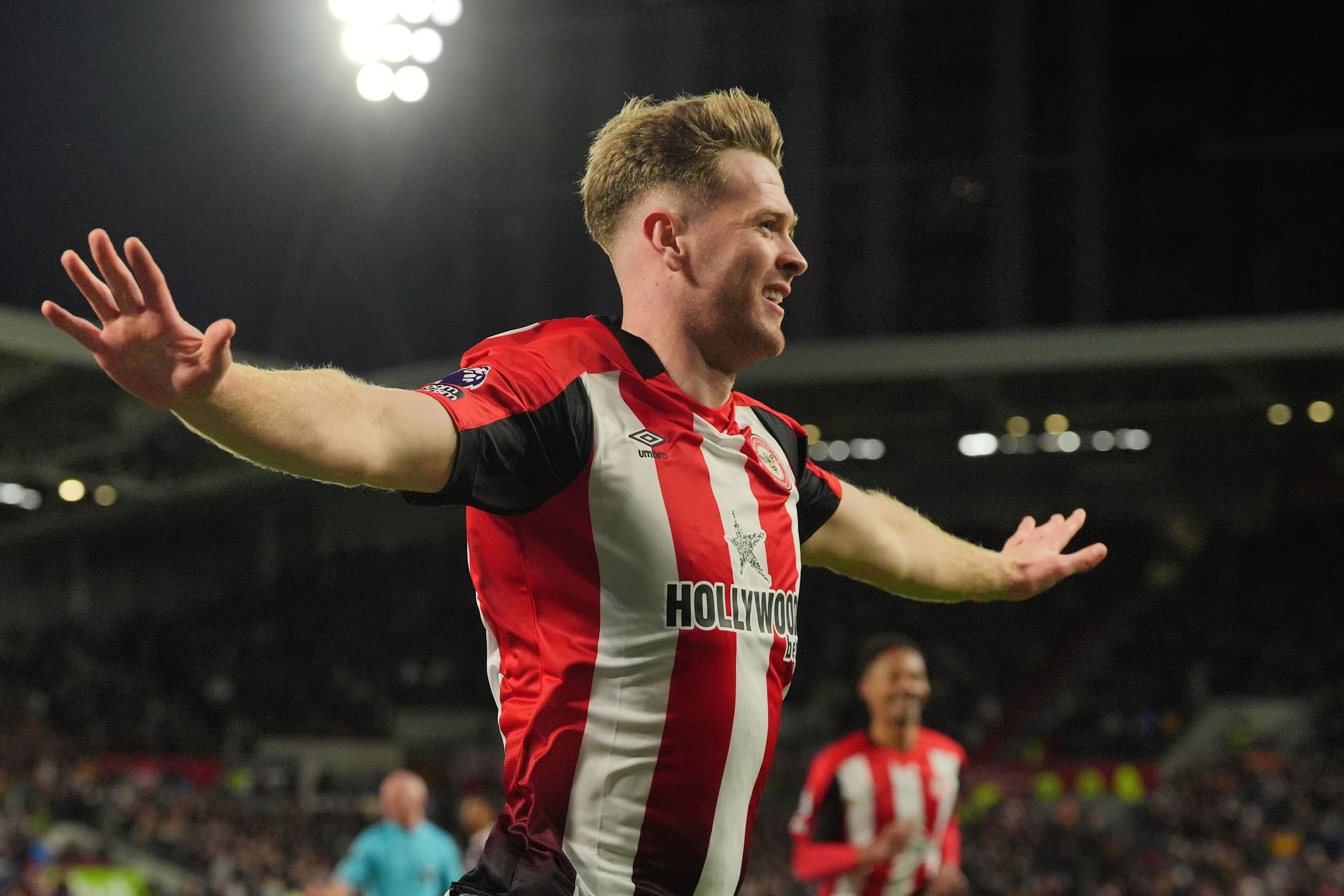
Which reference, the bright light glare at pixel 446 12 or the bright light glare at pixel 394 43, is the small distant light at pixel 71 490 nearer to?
the bright light glare at pixel 394 43

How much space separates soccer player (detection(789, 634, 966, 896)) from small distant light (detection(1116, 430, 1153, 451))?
1342 centimetres

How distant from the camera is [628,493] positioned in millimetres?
2041

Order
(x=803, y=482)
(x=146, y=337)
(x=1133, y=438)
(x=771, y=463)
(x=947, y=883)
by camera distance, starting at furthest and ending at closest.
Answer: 1. (x=1133, y=438)
2. (x=947, y=883)
3. (x=803, y=482)
4. (x=771, y=463)
5. (x=146, y=337)

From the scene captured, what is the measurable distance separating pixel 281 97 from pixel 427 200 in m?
4.98

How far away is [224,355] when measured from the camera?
1.60 m

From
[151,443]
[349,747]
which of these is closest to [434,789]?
[349,747]

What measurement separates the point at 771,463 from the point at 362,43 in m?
8.41

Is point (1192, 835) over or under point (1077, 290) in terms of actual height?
under

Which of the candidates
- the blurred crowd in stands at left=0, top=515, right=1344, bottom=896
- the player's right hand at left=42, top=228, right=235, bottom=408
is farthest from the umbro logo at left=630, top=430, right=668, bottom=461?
the blurred crowd in stands at left=0, top=515, right=1344, bottom=896

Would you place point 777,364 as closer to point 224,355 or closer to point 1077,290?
point 1077,290

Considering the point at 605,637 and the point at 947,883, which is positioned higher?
the point at 605,637

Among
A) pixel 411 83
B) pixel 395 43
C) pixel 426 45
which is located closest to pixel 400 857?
pixel 411 83

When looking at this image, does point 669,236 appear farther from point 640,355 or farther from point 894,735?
point 894,735

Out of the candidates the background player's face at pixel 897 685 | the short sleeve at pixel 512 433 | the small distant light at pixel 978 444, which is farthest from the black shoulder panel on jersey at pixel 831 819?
the small distant light at pixel 978 444
